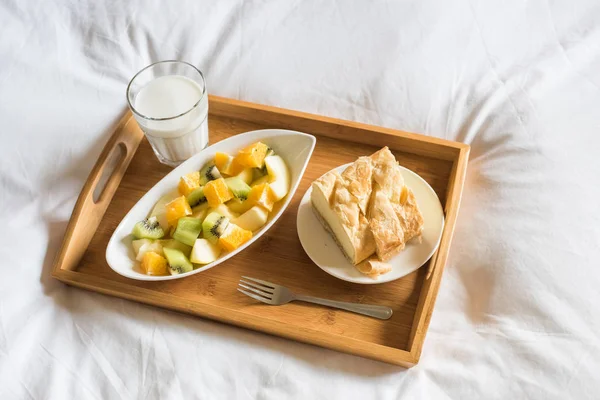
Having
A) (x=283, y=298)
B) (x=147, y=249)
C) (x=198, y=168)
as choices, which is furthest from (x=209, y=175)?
(x=283, y=298)

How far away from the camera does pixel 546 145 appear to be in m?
1.75

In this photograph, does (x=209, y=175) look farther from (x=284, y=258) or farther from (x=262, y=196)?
(x=284, y=258)

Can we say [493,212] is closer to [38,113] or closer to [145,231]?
[145,231]

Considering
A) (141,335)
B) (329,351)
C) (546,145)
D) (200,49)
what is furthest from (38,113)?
(546,145)

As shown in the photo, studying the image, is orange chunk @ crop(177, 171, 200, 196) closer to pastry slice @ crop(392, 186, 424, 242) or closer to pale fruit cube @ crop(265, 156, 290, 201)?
pale fruit cube @ crop(265, 156, 290, 201)

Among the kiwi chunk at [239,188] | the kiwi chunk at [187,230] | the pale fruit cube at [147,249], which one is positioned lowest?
the pale fruit cube at [147,249]

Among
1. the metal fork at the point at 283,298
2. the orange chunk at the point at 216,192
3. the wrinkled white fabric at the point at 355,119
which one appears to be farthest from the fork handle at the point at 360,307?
the orange chunk at the point at 216,192

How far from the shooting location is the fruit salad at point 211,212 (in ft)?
5.01

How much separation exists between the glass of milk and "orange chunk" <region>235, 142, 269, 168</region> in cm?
16

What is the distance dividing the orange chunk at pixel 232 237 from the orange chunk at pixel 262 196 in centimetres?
8

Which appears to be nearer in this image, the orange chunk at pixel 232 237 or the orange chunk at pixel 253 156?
the orange chunk at pixel 232 237

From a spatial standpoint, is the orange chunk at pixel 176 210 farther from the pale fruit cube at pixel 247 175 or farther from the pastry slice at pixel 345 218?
the pastry slice at pixel 345 218

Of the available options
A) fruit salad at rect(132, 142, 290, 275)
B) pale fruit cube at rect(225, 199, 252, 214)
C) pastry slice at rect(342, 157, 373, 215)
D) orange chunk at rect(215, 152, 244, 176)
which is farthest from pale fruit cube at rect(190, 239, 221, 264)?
pastry slice at rect(342, 157, 373, 215)

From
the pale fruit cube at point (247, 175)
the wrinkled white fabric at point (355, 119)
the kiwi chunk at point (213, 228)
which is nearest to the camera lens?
the wrinkled white fabric at point (355, 119)
